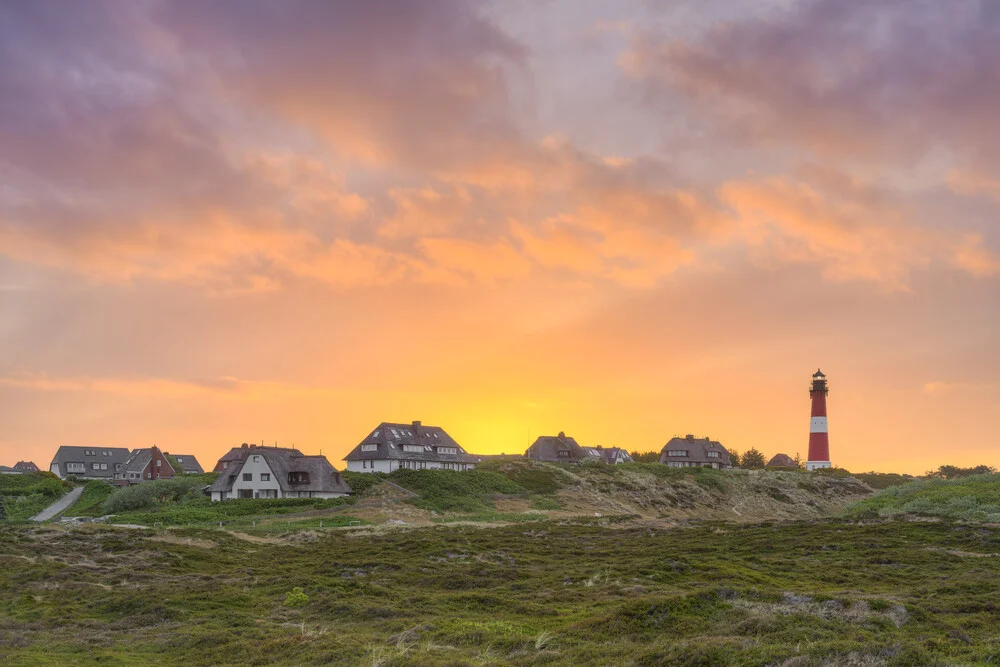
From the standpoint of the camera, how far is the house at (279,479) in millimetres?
83250

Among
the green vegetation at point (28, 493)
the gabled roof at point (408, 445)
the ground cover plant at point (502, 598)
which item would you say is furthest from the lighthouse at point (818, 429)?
the green vegetation at point (28, 493)

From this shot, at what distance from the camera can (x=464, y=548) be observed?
50094mm

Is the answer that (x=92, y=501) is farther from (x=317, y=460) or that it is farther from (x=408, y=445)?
(x=408, y=445)

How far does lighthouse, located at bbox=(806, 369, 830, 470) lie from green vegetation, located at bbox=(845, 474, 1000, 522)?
46.5 m

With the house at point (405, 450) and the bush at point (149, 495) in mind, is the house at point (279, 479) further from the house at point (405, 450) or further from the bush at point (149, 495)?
the house at point (405, 450)

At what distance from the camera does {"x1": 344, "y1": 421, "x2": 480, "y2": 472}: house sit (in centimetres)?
10431

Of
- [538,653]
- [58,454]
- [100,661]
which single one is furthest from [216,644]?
[58,454]

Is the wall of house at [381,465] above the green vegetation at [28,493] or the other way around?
above

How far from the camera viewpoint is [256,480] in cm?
8462

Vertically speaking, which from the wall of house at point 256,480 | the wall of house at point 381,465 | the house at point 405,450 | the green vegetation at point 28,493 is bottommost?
the green vegetation at point 28,493

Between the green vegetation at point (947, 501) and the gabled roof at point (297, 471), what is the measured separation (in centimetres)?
5120

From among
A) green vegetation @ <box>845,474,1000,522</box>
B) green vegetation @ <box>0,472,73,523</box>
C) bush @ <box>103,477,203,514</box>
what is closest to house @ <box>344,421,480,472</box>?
bush @ <box>103,477,203,514</box>

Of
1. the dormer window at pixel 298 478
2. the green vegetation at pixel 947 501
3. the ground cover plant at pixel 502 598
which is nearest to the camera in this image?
the ground cover plant at pixel 502 598

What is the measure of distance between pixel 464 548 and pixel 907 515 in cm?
3909
